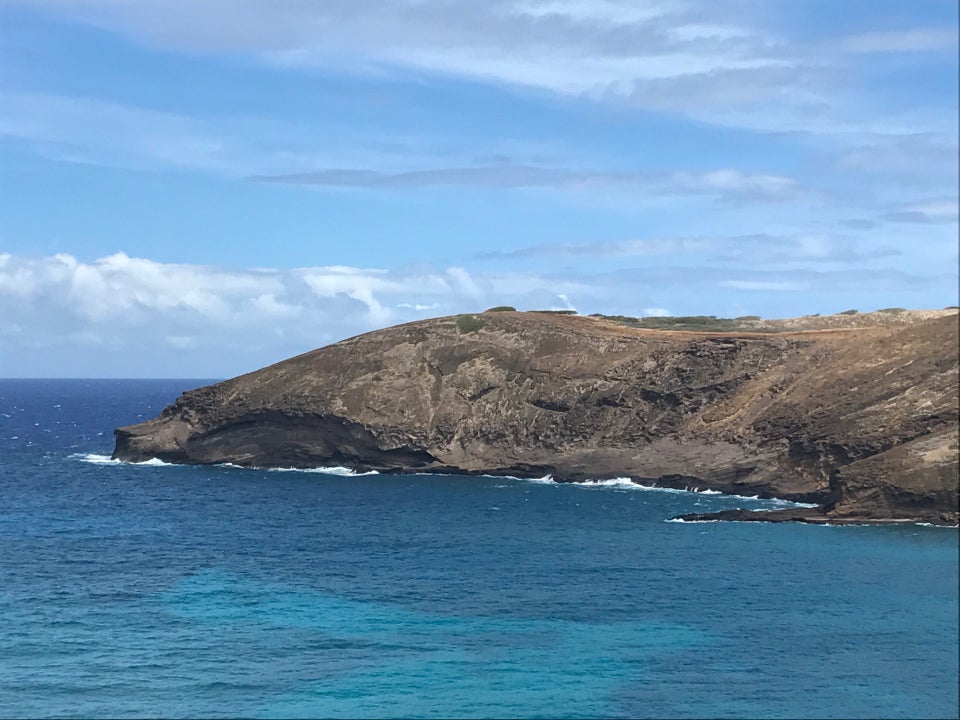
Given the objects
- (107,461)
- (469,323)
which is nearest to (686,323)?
(469,323)

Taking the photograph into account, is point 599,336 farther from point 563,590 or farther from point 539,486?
point 563,590

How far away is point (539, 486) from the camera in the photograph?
121 metres

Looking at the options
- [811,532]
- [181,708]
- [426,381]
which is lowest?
[181,708]

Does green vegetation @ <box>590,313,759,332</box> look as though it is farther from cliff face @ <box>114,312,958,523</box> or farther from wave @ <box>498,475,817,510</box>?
wave @ <box>498,475,817,510</box>

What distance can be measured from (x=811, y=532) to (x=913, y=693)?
38.5m

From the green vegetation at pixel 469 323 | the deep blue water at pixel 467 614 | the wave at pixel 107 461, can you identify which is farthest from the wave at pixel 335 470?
the deep blue water at pixel 467 614

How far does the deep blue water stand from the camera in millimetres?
49000

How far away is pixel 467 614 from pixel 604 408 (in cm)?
6960

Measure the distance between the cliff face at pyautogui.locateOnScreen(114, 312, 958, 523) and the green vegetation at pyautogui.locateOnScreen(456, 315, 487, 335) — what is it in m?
0.29

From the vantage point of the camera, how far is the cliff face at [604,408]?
336ft

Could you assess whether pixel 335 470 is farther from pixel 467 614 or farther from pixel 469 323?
pixel 467 614

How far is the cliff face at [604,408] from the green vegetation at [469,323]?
0.29 m

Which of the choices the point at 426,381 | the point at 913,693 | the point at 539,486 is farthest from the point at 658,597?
the point at 426,381

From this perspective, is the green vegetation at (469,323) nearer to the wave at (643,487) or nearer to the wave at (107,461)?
the wave at (643,487)
